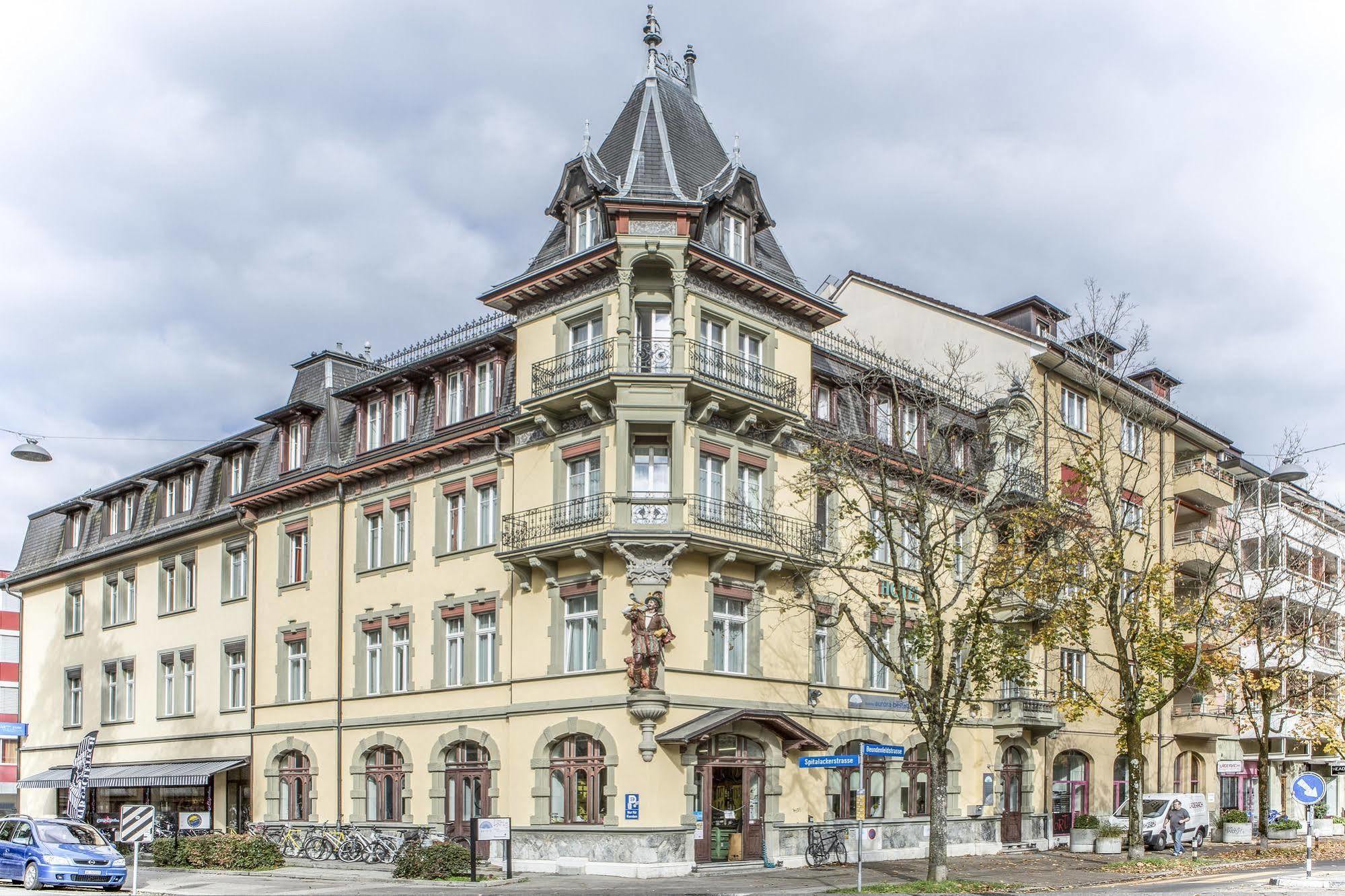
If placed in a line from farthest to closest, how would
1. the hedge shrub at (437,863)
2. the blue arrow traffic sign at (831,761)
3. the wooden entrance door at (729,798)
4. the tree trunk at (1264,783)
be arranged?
the tree trunk at (1264,783) < the wooden entrance door at (729,798) < the hedge shrub at (437,863) < the blue arrow traffic sign at (831,761)

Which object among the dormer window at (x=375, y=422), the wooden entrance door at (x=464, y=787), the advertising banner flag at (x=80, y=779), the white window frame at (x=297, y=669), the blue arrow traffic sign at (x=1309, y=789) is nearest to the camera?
the blue arrow traffic sign at (x=1309, y=789)

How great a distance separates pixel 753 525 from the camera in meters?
33.3

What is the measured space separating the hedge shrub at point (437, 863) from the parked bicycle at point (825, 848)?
859 cm

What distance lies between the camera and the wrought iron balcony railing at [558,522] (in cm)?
3169

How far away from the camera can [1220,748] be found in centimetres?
5550

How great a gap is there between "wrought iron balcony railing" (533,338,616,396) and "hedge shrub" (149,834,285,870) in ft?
44.5

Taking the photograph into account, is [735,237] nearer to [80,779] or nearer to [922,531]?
[922,531]

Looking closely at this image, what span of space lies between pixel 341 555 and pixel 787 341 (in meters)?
14.7

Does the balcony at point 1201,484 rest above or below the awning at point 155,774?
above

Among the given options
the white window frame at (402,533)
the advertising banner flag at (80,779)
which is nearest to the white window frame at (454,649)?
the white window frame at (402,533)

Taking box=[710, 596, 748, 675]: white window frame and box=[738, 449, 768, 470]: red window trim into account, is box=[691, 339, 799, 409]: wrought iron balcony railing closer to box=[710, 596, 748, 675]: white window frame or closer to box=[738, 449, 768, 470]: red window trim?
box=[738, 449, 768, 470]: red window trim

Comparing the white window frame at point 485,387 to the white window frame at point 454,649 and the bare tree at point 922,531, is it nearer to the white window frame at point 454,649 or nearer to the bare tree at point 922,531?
the white window frame at point 454,649

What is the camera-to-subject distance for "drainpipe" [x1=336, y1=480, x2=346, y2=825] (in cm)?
3875

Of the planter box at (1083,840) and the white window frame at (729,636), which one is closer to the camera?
the white window frame at (729,636)
